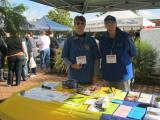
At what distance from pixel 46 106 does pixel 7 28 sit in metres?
9.82

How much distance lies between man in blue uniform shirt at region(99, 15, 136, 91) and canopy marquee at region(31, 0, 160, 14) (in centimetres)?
141

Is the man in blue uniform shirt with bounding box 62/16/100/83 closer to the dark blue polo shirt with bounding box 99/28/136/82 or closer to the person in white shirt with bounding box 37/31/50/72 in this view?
the dark blue polo shirt with bounding box 99/28/136/82

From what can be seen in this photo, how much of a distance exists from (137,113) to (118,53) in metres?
1.44

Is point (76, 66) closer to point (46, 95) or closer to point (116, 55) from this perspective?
point (116, 55)

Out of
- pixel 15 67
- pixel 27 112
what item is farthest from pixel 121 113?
pixel 15 67

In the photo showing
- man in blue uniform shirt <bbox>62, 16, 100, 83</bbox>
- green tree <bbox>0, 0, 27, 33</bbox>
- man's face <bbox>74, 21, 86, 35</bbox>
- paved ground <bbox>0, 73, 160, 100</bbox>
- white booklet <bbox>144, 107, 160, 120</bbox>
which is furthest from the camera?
green tree <bbox>0, 0, 27, 33</bbox>

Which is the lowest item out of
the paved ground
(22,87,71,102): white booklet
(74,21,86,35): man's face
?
the paved ground

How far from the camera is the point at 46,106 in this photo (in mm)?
3156

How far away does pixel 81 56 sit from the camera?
4.11 m

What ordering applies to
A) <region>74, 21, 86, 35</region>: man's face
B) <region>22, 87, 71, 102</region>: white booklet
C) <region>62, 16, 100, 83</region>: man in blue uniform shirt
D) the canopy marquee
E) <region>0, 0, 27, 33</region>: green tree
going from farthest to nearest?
<region>0, 0, 27, 33</region>: green tree, the canopy marquee, <region>62, 16, 100, 83</region>: man in blue uniform shirt, <region>74, 21, 86, 35</region>: man's face, <region>22, 87, 71, 102</region>: white booklet

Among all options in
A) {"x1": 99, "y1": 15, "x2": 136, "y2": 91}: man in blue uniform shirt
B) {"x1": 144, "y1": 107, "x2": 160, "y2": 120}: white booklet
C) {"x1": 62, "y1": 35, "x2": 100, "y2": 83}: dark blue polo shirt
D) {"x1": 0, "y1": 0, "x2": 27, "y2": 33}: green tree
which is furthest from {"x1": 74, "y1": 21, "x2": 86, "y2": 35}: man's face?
{"x1": 0, "y1": 0, "x2": 27, "y2": 33}: green tree

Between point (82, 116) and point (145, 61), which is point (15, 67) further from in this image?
point (82, 116)

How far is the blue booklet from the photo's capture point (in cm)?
278

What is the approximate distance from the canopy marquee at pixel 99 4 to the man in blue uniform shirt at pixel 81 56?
1.36 meters
